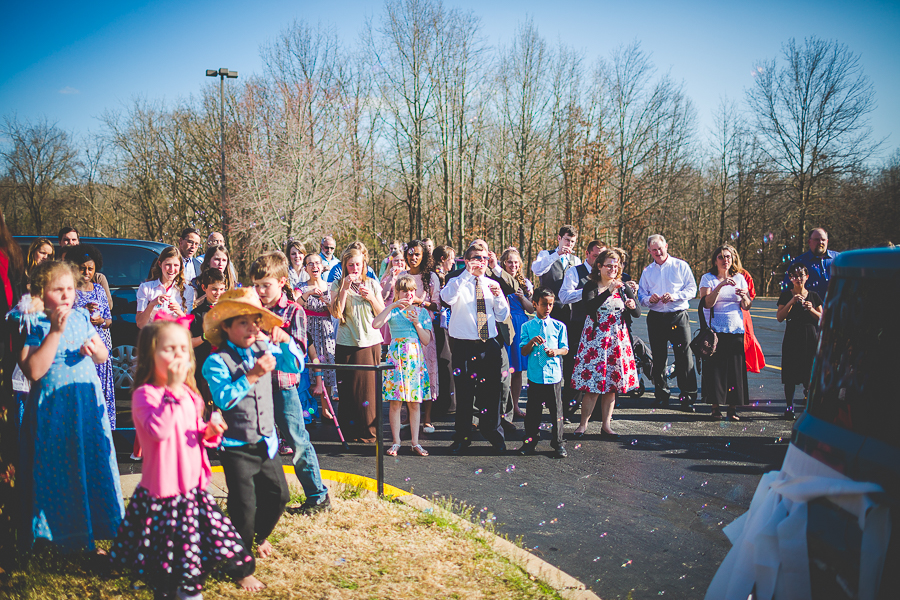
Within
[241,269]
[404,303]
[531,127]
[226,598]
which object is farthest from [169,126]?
[226,598]

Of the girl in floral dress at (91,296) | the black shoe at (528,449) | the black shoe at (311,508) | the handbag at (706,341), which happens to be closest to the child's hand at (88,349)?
the black shoe at (311,508)

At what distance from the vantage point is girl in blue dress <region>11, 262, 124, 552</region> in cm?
329

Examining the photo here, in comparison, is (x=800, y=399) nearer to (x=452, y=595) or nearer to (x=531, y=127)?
(x=452, y=595)

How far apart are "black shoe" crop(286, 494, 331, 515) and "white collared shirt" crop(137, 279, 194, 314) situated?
8.21 feet

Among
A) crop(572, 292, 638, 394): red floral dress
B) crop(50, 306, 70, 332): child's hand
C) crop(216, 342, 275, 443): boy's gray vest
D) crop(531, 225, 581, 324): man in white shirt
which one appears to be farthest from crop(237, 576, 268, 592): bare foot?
crop(531, 225, 581, 324): man in white shirt

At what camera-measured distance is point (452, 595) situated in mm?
3275

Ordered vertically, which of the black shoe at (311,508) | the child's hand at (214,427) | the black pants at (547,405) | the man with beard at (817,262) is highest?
the man with beard at (817,262)

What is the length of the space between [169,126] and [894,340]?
41.0 metres

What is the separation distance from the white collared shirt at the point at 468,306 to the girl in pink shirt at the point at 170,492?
3542 mm

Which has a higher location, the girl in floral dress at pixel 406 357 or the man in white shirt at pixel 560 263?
the man in white shirt at pixel 560 263

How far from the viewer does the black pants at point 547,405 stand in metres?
5.97

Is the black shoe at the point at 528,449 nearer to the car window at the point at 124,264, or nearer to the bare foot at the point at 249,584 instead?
the bare foot at the point at 249,584

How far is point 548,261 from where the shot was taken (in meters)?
8.88

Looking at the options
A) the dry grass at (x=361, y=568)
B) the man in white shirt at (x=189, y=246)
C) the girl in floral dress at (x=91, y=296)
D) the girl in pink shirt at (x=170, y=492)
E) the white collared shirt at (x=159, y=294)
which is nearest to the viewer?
the girl in pink shirt at (x=170, y=492)
